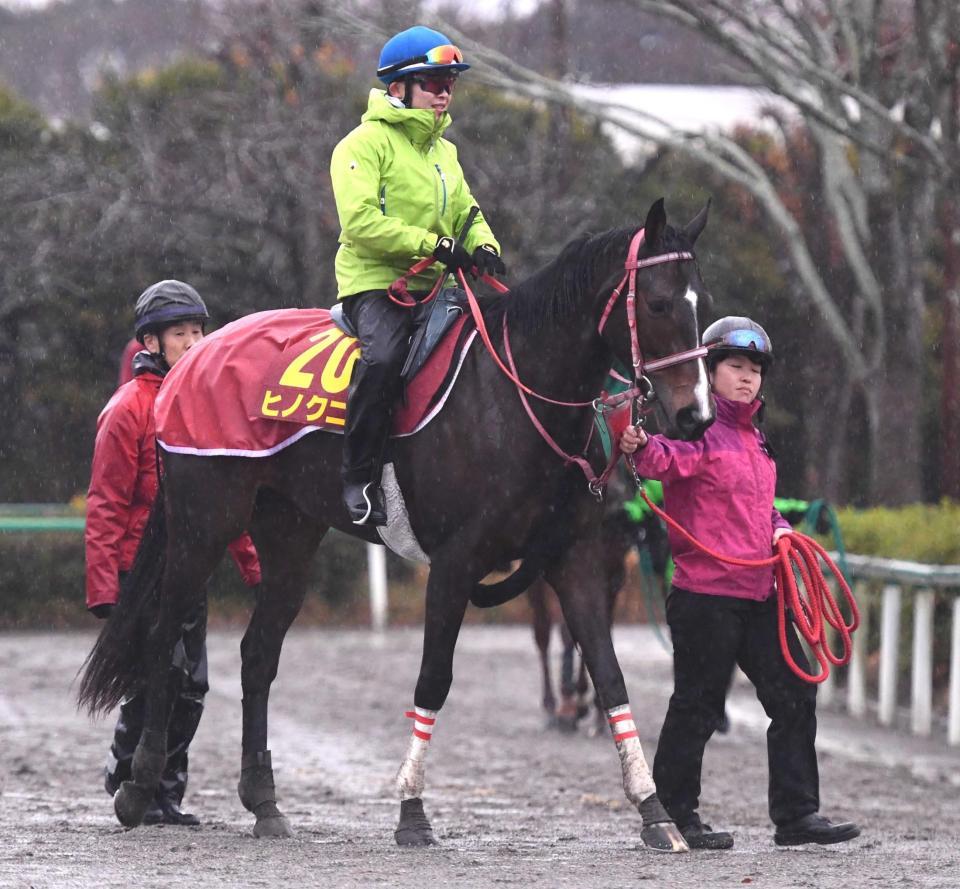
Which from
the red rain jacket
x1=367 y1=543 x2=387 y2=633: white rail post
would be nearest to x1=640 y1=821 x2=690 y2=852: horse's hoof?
the red rain jacket

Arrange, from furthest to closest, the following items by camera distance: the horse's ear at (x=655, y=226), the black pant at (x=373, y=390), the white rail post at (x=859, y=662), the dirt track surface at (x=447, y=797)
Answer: the white rail post at (x=859, y=662), the black pant at (x=373, y=390), the horse's ear at (x=655, y=226), the dirt track surface at (x=447, y=797)

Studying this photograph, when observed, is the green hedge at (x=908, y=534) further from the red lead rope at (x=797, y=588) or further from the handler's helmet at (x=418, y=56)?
the handler's helmet at (x=418, y=56)

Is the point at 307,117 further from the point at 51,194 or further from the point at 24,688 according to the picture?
the point at 24,688

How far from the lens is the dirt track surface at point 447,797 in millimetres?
5336

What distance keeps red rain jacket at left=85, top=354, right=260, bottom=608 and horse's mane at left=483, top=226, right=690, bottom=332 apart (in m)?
1.51

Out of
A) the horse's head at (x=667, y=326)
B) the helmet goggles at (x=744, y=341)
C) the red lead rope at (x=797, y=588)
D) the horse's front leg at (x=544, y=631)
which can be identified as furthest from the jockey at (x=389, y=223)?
the horse's front leg at (x=544, y=631)

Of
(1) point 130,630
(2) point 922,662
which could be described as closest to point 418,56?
(1) point 130,630

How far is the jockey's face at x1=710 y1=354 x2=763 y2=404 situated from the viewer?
6.02 meters

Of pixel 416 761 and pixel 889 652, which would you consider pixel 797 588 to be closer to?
pixel 416 761

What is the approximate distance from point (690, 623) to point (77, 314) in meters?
15.3

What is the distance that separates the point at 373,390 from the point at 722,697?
1.51 metres

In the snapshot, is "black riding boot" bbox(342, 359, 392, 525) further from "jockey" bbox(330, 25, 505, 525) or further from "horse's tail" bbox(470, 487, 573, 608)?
"horse's tail" bbox(470, 487, 573, 608)

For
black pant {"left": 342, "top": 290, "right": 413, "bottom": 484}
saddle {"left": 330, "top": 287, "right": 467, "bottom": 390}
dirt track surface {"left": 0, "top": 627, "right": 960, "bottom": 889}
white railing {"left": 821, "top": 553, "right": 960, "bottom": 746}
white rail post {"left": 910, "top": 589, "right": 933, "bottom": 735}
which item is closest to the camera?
dirt track surface {"left": 0, "top": 627, "right": 960, "bottom": 889}

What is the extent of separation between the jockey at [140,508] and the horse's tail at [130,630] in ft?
0.24
